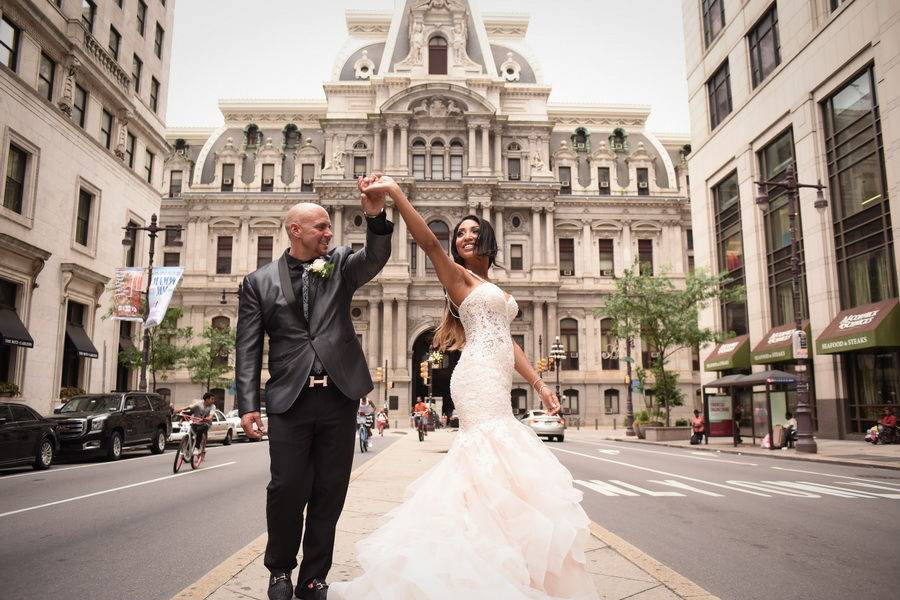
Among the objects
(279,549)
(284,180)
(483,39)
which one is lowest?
(279,549)

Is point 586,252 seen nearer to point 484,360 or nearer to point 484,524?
point 484,360

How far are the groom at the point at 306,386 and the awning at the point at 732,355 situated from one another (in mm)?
32233

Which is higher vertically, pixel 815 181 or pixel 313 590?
pixel 815 181

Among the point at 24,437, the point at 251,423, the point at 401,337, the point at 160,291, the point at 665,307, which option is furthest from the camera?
the point at 401,337

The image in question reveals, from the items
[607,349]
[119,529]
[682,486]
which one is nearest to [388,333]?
[607,349]

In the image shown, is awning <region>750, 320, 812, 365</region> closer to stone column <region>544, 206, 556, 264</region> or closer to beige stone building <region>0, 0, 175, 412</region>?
stone column <region>544, 206, 556, 264</region>

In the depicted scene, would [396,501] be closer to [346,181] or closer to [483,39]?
[346,181]

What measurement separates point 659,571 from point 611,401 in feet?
169

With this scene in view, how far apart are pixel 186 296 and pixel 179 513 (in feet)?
165

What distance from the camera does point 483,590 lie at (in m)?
3.47

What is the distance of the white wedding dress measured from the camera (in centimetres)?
358

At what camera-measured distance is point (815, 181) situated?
90.5 feet

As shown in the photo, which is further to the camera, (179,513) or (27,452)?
(27,452)

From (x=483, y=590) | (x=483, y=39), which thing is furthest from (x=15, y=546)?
(x=483, y=39)
